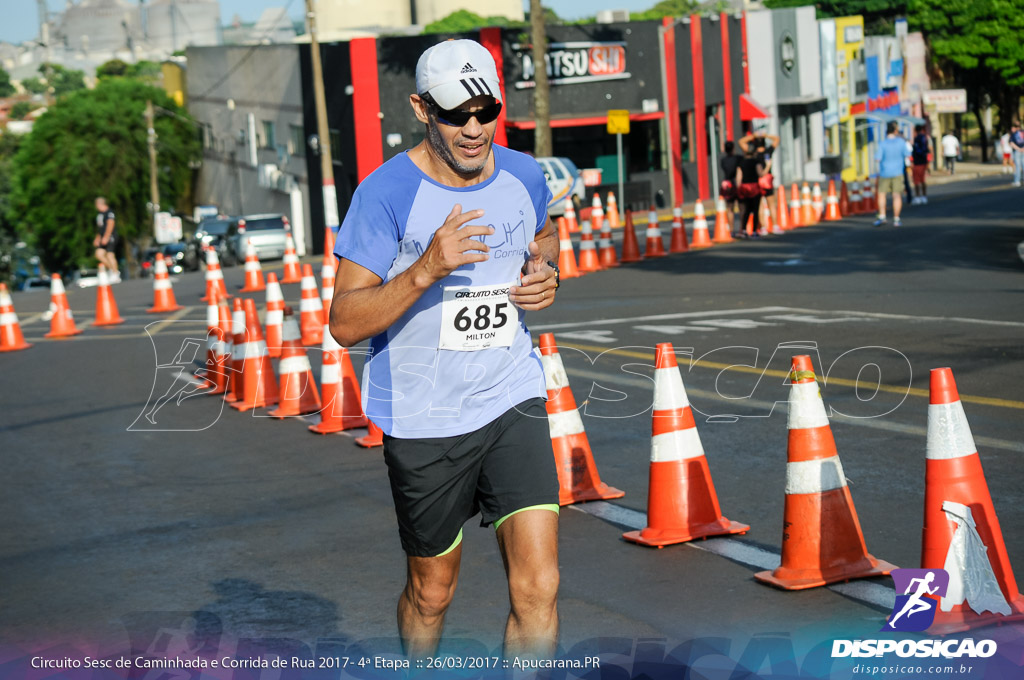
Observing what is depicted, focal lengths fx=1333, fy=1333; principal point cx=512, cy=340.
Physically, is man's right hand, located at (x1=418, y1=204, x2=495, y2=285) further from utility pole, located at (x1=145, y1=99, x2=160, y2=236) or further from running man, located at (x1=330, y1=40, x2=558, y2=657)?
utility pole, located at (x1=145, y1=99, x2=160, y2=236)

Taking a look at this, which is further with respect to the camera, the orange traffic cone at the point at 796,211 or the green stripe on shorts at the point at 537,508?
the orange traffic cone at the point at 796,211

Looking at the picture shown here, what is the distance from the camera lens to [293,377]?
10.4 m

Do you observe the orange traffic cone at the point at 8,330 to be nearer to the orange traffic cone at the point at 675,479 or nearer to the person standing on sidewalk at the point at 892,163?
the orange traffic cone at the point at 675,479

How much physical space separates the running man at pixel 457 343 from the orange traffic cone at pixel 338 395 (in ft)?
18.5

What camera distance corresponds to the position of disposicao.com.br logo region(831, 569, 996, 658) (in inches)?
175

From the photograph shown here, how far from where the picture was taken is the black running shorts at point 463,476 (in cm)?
399

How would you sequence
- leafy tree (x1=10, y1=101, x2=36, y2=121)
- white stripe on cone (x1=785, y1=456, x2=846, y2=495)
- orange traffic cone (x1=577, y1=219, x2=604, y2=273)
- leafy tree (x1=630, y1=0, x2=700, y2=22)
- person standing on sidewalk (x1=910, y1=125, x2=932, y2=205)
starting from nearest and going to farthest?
white stripe on cone (x1=785, y1=456, x2=846, y2=495) → orange traffic cone (x1=577, y1=219, x2=604, y2=273) → person standing on sidewalk (x1=910, y1=125, x2=932, y2=205) → leafy tree (x1=630, y1=0, x2=700, y2=22) → leafy tree (x1=10, y1=101, x2=36, y2=121)

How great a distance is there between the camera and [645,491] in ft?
24.1

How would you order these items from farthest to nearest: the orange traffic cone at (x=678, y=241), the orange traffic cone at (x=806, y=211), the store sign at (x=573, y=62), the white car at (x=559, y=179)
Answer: the store sign at (x=573, y=62), the white car at (x=559, y=179), the orange traffic cone at (x=806, y=211), the orange traffic cone at (x=678, y=241)

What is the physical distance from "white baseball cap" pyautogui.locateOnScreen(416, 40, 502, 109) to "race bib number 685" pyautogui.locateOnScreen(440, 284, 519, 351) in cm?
56

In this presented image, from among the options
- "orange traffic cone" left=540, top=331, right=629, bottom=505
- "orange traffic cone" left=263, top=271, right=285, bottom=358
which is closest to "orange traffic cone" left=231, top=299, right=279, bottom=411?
"orange traffic cone" left=263, top=271, right=285, bottom=358

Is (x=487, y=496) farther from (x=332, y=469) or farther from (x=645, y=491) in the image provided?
(x=332, y=469)

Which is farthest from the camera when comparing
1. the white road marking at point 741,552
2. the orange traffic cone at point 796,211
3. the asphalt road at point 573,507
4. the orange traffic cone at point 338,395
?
the orange traffic cone at point 796,211

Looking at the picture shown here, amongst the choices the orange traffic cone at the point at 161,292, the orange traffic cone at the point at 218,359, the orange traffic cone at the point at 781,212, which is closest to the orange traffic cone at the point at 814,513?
the orange traffic cone at the point at 218,359
